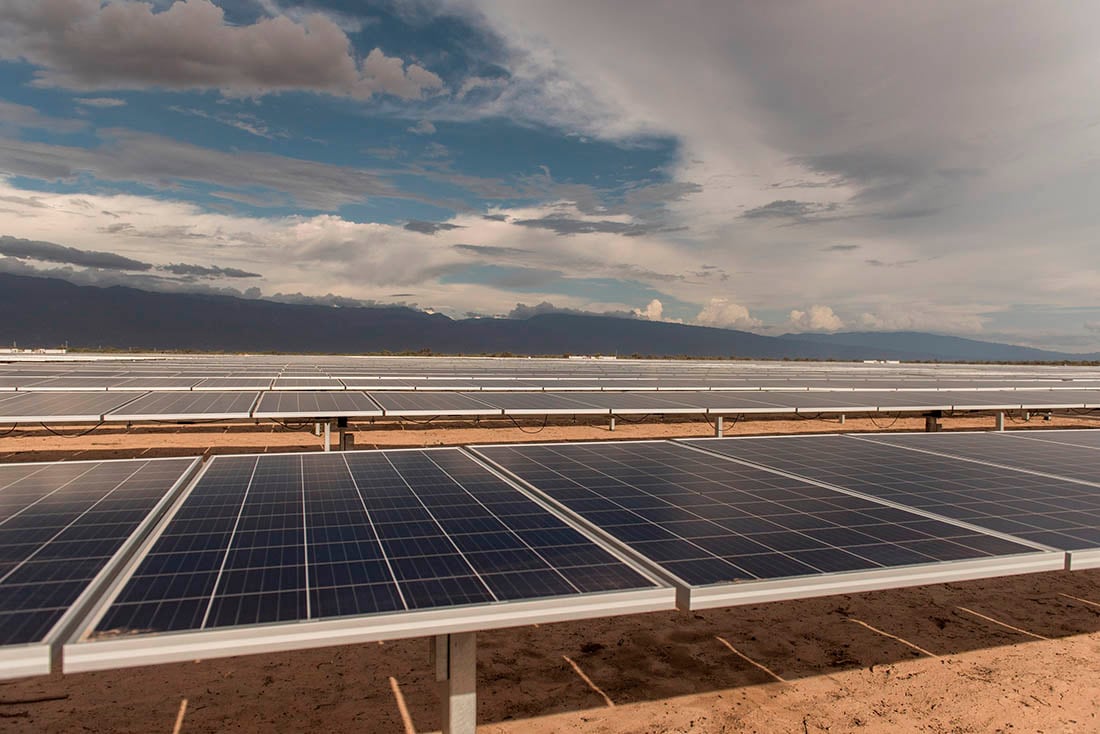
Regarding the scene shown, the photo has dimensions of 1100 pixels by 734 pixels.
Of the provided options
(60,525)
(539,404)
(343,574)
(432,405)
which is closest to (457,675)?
(343,574)

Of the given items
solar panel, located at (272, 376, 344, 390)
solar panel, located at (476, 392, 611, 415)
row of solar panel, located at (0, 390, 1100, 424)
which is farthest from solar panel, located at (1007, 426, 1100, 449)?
solar panel, located at (272, 376, 344, 390)

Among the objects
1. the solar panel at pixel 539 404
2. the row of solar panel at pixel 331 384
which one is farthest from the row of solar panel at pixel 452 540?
the row of solar panel at pixel 331 384

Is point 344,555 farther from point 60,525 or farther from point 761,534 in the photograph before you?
point 761,534

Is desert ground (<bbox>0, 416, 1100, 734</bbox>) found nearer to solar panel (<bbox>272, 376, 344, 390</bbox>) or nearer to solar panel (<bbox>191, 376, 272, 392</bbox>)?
solar panel (<bbox>191, 376, 272, 392</bbox>)

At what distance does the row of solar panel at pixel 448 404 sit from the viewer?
17000 millimetres

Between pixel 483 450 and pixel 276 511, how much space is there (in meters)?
4.69

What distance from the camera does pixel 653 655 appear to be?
981 cm

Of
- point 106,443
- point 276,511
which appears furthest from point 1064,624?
point 106,443

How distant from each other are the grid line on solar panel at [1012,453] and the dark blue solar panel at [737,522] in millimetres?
4818

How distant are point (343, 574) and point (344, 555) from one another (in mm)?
462

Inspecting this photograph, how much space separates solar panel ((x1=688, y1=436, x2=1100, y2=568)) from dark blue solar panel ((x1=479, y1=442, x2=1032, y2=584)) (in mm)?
619

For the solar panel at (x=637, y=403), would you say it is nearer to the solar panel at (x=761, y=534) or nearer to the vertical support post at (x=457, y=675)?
the solar panel at (x=761, y=534)

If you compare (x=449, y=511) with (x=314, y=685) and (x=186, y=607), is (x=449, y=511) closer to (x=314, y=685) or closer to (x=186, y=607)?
(x=186, y=607)

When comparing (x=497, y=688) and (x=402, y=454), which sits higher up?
(x=402, y=454)
